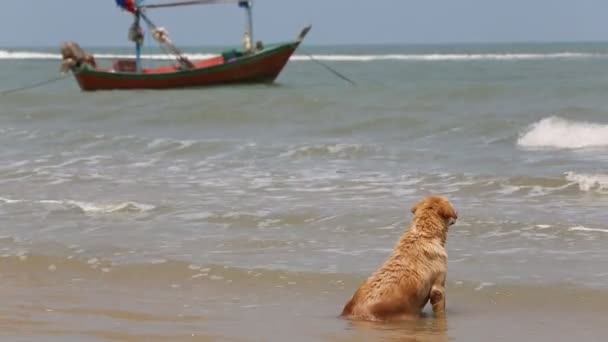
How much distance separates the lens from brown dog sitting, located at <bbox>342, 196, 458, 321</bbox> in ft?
19.2

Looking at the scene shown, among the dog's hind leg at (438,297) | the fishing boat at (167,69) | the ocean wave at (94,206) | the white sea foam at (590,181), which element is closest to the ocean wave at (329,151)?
the white sea foam at (590,181)

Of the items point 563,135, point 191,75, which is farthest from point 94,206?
point 191,75

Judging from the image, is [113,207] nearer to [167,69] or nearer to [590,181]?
[590,181]

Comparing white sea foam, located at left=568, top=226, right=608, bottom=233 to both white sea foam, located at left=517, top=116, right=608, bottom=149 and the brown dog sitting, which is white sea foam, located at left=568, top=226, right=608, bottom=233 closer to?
A: the brown dog sitting

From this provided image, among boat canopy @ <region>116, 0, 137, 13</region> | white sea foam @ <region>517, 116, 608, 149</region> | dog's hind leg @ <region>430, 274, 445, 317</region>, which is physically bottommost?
white sea foam @ <region>517, 116, 608, 149</region>

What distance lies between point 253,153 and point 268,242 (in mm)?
6599

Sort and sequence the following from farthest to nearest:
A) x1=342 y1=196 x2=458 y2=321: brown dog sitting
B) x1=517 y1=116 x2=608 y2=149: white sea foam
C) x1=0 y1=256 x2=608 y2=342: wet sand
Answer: x1=517 y1=116 x2=608 y2=149: white sea foam, x1=342 y1=196 x2=458 y2=321: brown dog sitting, x1=0 y1=256 x2=608 y2=342: wet sand

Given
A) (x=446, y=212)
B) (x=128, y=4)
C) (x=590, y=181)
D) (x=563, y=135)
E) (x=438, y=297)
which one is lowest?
(x=563, y=135)

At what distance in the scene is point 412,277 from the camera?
591cm

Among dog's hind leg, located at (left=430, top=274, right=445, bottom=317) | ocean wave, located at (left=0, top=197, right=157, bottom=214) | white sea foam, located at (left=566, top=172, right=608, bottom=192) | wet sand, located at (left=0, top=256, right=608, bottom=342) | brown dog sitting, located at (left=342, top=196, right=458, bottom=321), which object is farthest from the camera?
white sea foam, located at (left=566, top=172, right=608, bottom=192)

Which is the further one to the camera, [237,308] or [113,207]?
[113,207]

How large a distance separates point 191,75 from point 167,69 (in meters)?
1.70

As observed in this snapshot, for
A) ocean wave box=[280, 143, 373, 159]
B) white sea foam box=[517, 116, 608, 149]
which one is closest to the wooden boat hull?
white sea foam box=[517, 116, 608, 149]

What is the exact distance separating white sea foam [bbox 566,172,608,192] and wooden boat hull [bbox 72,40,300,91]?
20075 mm
